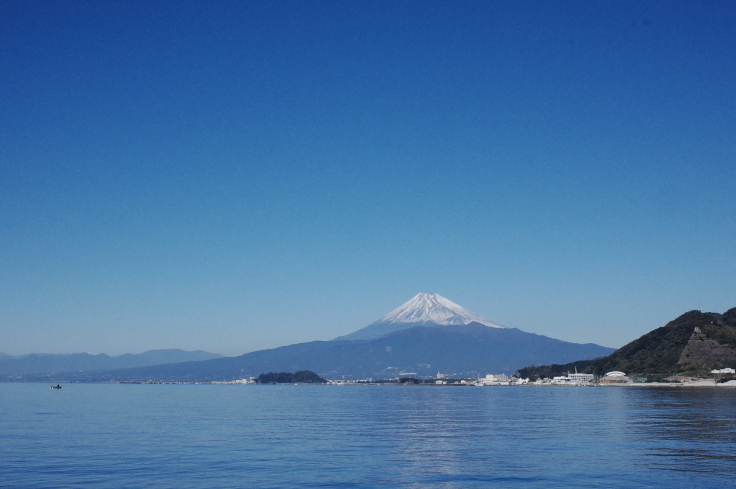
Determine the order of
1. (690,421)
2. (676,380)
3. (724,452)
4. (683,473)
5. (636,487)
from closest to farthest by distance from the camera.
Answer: (636,487) < (683,473) < (724,452) < (690,421) < (676,380)

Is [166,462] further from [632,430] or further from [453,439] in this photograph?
[632,430]

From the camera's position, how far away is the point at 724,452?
138ft

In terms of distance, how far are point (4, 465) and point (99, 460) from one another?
199 inches

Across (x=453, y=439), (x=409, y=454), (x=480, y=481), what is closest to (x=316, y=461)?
(x=409, y=454)

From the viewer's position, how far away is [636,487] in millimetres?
32438

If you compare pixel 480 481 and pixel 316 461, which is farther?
pixel 316 461

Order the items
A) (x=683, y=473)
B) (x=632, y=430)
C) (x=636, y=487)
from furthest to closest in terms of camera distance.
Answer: (x=632, y=430), (x=683, y=473), (x=636, y=487)

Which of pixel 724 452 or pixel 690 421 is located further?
pixel 690 421

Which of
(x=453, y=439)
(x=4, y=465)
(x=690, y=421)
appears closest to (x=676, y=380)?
(x=690, y=421)

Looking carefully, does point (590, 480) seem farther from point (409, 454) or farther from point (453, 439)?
point (453, 439)

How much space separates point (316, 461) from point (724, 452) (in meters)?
25.4

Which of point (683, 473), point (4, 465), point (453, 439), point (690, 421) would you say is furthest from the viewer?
point (690, 421)

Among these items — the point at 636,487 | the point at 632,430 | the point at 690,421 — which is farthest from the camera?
the point at 690,421

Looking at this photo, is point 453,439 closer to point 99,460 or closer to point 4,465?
point 99,460
